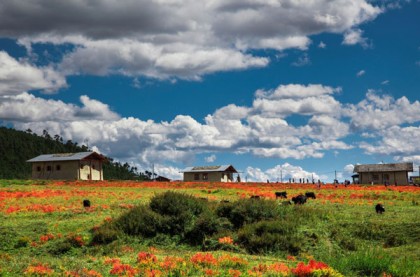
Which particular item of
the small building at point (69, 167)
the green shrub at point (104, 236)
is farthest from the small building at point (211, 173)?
the green shrub at point (104, 236)

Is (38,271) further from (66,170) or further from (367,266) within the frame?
(66,170)

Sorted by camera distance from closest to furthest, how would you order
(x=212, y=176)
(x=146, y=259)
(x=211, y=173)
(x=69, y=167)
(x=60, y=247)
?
(x=146, y=259) → (x=60, y=247) → (x=69, y=167) → (x=212, y=176) → (x=211, y=173)

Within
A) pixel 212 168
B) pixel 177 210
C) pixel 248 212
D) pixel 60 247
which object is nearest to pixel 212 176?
pixel 212 168

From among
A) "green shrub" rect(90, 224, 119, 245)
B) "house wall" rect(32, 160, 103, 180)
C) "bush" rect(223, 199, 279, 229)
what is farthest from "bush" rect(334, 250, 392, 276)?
"house wall" rect(32, 160, 103, 180)

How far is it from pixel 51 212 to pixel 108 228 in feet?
31.5

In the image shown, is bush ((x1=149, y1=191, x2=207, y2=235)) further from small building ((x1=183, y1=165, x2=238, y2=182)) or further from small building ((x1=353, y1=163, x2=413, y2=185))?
small building ((x1=183, y1=165, x2=238, y2=182))

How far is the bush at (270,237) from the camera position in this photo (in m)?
19.4

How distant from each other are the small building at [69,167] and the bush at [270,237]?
6913 cm

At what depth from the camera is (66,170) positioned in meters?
86.8

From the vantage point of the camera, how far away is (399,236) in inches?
850

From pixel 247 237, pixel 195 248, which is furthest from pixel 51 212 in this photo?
pixel 247 237

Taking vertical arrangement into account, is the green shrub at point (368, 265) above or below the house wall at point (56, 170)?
below

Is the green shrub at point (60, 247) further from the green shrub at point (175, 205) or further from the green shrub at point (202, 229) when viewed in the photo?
the green shrub at point (202, 229)

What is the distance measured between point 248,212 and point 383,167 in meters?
77.1
